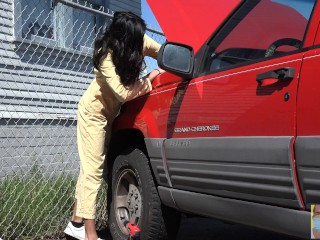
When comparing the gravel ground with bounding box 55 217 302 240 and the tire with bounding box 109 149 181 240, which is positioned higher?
the tire with bounding box 109 149 181 240

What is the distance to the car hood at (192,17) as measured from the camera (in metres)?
3.56

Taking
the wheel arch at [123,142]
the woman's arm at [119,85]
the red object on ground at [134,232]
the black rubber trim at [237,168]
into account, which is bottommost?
the red object on ground at [134,232]

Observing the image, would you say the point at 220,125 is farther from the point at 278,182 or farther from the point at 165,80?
the point at 165,80

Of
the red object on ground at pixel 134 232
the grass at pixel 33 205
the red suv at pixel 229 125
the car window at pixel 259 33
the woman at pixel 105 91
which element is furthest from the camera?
the grass at pixel 33 205

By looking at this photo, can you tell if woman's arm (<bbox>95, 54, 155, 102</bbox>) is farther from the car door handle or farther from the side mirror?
the car door handle

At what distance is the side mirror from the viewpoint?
10.4 feet

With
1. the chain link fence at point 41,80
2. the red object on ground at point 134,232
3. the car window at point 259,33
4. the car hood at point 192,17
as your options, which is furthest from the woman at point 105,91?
the chain link fence at point 41,80

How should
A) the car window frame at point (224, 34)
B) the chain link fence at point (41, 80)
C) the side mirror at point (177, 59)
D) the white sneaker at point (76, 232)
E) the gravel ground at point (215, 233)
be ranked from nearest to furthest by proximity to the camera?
the car window frame at point (224, 34)
the side mirror at point (177, 59)
the white sneaker at point (76, 232)
the gravel ground at point (215, 233)
the chain link fence at point (41, 80)

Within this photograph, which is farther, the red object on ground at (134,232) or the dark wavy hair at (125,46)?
the dark wavy hair at (125,46)

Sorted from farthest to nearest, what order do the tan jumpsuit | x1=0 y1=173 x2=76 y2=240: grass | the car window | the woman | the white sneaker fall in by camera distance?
x1=0 y1=173 x2=76 y2=240: grass, the white sneaker, the tan jumpsuit, the woman, the car window

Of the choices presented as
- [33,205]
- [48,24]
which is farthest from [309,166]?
[48,24]

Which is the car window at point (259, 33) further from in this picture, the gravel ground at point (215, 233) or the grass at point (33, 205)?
the grass at point (33, 205)

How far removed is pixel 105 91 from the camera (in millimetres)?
3957

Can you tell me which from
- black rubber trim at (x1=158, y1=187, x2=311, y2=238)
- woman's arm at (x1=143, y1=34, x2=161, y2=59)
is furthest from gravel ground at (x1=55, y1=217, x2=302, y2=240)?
woman's arm at (x1=143, y1=34, x2=161, y2=59)
